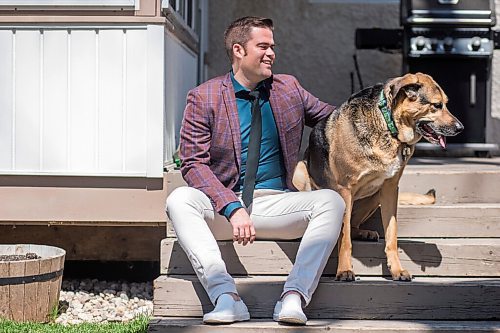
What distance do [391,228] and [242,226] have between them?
2.67 ft

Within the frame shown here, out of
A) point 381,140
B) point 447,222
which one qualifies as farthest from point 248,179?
point 447,222

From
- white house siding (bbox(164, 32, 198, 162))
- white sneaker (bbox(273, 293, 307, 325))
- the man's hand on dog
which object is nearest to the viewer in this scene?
white sneaker (bbox(273, 293, 307, 325))

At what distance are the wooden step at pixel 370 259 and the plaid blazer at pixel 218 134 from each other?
1.24 ft

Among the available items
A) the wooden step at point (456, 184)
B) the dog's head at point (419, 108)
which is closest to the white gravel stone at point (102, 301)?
the wooden step at point (456, 184)

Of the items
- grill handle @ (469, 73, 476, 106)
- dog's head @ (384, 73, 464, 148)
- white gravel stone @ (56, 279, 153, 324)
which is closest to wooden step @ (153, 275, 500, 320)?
dog's head @ (384, 73, 464, 148)

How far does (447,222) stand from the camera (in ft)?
14.7

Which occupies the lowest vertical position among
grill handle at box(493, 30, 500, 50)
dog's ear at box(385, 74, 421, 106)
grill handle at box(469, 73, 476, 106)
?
dog's ear at box(385, 74, 421, 106)

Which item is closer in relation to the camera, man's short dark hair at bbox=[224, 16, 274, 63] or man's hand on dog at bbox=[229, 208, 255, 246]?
man's hand on dog at bbox=[229, 208, 255, 246]

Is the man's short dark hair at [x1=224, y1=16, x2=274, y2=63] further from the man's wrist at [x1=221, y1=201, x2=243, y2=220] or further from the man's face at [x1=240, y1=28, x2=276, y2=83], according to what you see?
the man's wrist at [x1=221, y1=201, x2=243, y2=220]

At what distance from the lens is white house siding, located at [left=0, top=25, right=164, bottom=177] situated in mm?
4785

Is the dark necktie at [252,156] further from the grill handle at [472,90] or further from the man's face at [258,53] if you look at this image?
the grill handle at [472,90]

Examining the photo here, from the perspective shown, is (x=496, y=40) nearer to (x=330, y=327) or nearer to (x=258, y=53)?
(x=258, y=53)

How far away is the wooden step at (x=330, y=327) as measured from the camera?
3.70 m

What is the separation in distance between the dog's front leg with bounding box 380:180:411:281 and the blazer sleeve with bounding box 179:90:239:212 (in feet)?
2.66
